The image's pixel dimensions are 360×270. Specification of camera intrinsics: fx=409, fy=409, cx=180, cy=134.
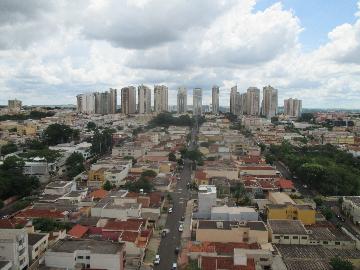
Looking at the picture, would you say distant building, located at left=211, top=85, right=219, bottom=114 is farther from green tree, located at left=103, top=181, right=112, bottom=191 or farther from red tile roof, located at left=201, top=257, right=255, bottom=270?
red tile roof, located at left=201, top=257, right=255, bottom=270

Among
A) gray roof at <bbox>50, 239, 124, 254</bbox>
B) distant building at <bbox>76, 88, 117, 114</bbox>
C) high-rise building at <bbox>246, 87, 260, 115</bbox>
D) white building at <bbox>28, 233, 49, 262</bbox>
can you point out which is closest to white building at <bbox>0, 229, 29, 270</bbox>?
white building at <bbox>28, 233, 49, 262</bbox>

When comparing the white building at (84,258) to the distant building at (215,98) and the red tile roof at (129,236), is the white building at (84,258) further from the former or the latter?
the distant building at (215,98)

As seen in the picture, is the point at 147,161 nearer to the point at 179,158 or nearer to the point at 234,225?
the point at 179,158

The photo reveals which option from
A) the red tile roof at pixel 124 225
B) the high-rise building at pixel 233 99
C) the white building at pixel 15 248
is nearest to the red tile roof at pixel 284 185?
the red tile roof at pixel 124 225

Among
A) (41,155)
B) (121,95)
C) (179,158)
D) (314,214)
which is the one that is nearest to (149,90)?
(121,95)

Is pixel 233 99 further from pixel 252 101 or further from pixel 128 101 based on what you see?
pixel 128 101
